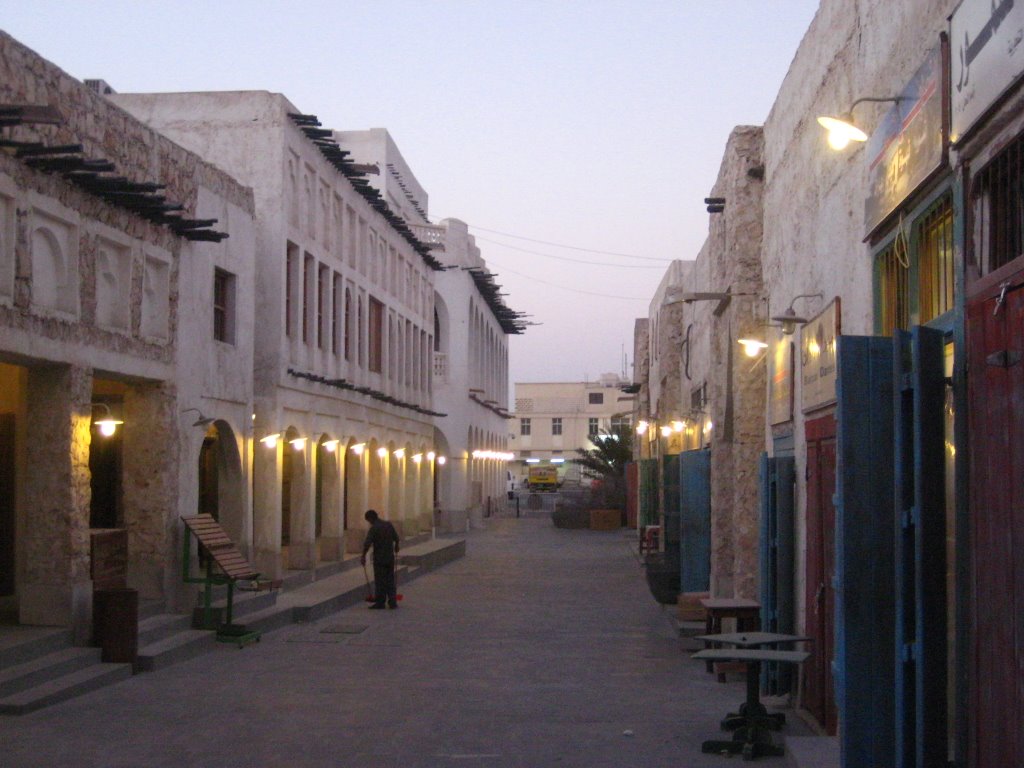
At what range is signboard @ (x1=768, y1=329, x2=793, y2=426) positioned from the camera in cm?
1183

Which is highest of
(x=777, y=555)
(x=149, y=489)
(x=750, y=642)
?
(x=149, y=489)

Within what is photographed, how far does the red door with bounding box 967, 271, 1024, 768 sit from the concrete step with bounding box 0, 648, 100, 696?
859 centimetres

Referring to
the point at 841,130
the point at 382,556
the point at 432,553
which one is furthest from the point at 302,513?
the point at 841,130

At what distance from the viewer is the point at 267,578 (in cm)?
2041

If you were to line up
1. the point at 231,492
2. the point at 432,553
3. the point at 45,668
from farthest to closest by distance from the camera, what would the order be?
the point at 432,553, the point at 231,492, the point at 45,668

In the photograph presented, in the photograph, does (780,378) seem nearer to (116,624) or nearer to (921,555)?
(921,555)

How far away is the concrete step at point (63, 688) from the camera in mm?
11391

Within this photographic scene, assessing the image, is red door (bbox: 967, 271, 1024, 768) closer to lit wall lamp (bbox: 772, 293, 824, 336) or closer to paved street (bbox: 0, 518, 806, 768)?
paved street (bbox: 0, 518, 806, 768)

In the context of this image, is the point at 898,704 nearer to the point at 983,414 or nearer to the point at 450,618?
the point at 983,414

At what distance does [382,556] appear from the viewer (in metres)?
20.7

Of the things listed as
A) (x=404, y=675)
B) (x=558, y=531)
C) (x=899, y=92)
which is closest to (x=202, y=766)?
(x=404, y=675)

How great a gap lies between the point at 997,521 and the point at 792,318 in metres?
5.10

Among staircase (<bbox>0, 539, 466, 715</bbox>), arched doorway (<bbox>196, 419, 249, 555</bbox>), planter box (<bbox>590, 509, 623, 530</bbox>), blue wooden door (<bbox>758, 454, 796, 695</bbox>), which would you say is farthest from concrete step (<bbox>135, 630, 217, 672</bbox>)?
planter box (<bbox>590, 509, 623, 530</bbox>)

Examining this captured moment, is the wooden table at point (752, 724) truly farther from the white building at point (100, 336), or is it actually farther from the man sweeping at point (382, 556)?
the man sweeping at point (382, 556)
